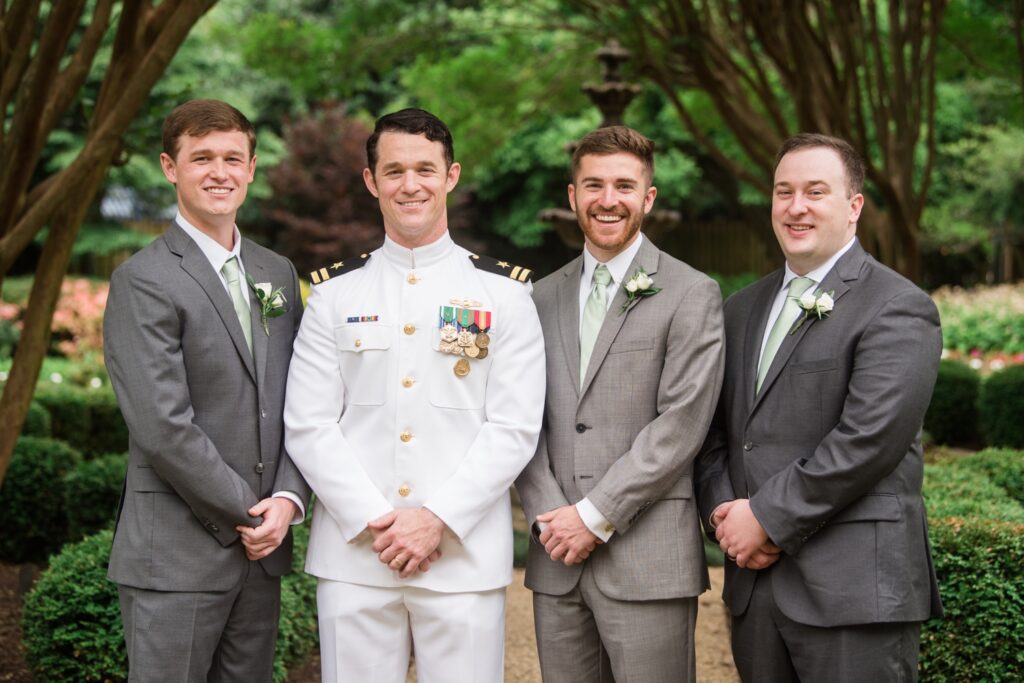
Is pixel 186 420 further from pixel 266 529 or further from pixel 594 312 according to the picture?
pixel 594 312

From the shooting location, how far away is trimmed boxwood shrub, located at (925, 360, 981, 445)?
10109 mm

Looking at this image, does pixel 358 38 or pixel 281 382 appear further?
pixel 358 38

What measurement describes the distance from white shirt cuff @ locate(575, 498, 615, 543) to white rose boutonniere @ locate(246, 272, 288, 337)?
3.57ft

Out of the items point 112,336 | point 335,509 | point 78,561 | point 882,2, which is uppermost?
point 882,2

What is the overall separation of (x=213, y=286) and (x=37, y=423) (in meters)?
5.25

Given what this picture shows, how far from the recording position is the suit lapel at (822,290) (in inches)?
119

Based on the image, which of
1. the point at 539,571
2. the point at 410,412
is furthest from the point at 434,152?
the point at 539,571

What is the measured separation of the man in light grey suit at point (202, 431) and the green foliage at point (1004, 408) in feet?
24.9

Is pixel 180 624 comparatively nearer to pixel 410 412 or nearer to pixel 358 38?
pixel 410 412

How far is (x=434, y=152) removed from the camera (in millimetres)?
3164

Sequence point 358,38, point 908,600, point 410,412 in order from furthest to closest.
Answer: point 358,38
point 410,412
point 908,600

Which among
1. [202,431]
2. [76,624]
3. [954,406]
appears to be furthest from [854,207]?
[954,406]

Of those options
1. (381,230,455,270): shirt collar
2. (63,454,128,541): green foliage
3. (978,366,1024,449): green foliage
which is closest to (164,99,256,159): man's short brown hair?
(381,230,455,270): shirt collar

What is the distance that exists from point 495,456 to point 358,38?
7.80 metres
